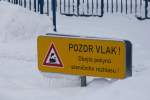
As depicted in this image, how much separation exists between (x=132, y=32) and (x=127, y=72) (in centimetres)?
661

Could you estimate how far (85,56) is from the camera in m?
8.38

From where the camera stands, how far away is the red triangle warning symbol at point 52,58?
28.4 feet

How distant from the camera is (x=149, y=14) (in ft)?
59.1

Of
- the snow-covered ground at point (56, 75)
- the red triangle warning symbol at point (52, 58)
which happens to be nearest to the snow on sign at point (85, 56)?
the red triangle warning symbol at point (52, 58)

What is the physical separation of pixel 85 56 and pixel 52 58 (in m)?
0.57

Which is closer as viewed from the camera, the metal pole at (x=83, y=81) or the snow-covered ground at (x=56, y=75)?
the snow-covered ground at (x=56, y=75)

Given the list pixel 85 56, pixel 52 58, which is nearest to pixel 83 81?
pixel 85 56

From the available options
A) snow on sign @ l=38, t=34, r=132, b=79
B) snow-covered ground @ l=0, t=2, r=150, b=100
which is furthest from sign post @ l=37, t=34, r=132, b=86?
snow-covered ground @ l=0, t=2, r=150, b=100

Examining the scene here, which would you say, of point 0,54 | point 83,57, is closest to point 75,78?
point 83,57

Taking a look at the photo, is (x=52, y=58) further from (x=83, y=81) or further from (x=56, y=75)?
(x=83, y=81)

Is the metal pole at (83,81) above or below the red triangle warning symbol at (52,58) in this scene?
below

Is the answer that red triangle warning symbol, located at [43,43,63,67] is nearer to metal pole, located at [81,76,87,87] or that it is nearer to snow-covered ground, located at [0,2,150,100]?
snow-covered ground, located at [0,2,150,100]

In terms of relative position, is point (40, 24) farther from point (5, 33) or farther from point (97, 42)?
point (97, 42)

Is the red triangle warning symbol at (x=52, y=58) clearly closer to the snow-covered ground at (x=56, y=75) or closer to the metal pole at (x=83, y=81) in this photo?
the snow-covered ground at (x=56, y=75)
